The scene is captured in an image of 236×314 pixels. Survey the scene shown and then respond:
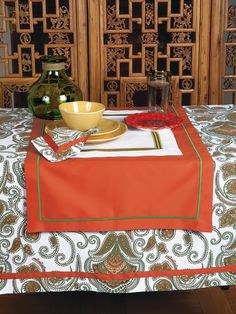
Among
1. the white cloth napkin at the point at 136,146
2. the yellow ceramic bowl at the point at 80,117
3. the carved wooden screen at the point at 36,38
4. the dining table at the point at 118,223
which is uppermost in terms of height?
the carved wooden screen at the point at 36,38

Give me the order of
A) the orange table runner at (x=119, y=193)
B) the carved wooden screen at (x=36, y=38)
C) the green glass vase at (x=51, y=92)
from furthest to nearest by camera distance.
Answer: the carved wooden screen at (x=36, y=38) → the green glass vase at (x=51, y=92) → the orange table runner at (x=119, y=193)

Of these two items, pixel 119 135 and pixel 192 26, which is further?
pixel 192 26

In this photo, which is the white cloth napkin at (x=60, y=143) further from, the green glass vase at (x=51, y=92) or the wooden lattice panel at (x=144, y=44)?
the wooden lattice panel at (x=144, y=44)

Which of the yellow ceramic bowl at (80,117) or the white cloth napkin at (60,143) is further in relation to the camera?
the yellow ceramic bowl at (80,117)

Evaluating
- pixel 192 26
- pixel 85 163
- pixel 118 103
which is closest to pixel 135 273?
pixel 85 163

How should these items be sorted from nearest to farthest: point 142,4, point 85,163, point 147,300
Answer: point 85,163
point 147,300
point 142,4

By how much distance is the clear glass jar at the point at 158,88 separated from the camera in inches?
75.7

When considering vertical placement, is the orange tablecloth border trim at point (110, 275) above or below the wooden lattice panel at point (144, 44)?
below

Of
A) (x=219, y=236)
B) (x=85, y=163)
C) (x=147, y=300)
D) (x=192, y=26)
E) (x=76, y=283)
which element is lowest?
(x=147, y=300)

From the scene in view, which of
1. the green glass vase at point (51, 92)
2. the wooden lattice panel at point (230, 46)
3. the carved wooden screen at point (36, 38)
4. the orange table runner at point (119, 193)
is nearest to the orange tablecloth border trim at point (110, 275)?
the orange table runner at point (119, 193)

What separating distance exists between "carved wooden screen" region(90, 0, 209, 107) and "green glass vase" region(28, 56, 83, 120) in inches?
17.5

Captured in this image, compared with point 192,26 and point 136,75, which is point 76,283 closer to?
point 136,75

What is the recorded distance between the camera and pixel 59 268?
1572 mm

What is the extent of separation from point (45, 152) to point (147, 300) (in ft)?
2.50
